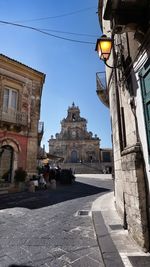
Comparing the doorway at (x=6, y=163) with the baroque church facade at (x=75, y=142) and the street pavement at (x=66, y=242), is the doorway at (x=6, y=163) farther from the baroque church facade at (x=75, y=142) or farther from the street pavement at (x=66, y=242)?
the baroque church facade at (x=75, y=142)

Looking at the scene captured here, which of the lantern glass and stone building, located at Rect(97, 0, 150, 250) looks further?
the lantern glass

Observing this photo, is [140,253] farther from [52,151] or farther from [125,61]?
[52,151]

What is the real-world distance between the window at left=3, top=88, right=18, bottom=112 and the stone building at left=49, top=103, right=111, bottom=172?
117 ft

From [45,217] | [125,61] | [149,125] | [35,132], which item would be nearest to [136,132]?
[149,125]

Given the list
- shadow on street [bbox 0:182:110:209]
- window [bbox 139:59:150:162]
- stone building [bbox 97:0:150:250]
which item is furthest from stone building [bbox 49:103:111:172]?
window [bbox 139:59:150:162]

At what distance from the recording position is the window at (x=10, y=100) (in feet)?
39.4

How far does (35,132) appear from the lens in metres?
13.0

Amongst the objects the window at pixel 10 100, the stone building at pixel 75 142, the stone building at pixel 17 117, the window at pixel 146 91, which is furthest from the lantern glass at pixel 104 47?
the stone building at pixel 75 142

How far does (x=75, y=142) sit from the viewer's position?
49719mm

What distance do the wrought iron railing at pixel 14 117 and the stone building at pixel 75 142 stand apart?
35.7 m

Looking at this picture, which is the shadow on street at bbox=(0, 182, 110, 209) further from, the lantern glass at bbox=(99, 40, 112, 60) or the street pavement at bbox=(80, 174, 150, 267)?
the lantern glass at bbox=(99, 40, 112, 60)

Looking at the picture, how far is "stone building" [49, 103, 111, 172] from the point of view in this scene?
48.4 meters

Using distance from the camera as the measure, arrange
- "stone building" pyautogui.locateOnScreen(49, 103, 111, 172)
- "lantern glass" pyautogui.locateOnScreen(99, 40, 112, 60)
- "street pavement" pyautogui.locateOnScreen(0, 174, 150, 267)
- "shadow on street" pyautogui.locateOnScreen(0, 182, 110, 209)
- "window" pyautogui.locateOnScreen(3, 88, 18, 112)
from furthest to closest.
A: "stone building" pyautogui.locateOnScreen(49, 103, 111, 172), "window" pyautogui.locateOnScreen(3, 88, 18, 112), "shadow on street" pyautogui.locateOnScreen(0, 182, 110, 209), "lantern glass" pyautogui.locateOnScreen(99, 40, 112, 60), "street pavement" pyautogui.locateOnScreen(0, 174, 150, 267)

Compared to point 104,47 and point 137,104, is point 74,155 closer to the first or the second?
Result: point 104,47
